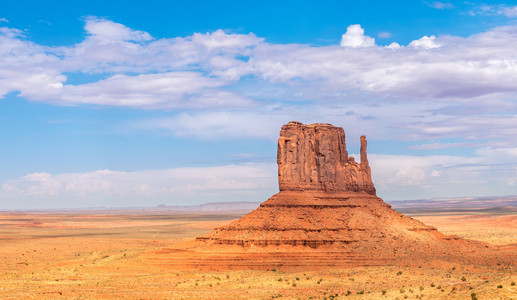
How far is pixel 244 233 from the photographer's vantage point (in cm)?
7712

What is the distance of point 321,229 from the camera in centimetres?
7594

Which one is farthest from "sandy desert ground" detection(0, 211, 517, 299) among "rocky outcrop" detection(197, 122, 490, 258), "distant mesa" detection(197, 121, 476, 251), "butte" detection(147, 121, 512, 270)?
"distant mesa" detection(197, 121, 476, 251)

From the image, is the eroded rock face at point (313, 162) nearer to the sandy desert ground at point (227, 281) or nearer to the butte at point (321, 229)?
the butte at point (321, 229)

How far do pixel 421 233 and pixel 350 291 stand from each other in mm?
27581

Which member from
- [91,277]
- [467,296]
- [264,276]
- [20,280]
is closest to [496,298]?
[467,296]

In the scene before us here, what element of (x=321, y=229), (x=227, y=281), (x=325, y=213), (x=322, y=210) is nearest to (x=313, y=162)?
(x=322, y=210)

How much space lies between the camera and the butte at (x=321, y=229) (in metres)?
72.1

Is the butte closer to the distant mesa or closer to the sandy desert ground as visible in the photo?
the distant mesa

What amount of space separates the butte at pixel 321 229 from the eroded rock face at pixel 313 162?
0.13m

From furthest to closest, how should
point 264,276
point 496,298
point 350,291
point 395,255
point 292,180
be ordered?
point 292,180 < point 395,255 < point 264,276 < point 350,291 < point 496,298

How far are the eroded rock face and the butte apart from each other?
0.41 feet

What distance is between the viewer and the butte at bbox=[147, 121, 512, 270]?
7212cm

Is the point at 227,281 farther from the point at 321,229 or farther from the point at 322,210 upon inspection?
the point at 322,210

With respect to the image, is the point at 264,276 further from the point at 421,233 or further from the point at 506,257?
the point at 506,257
